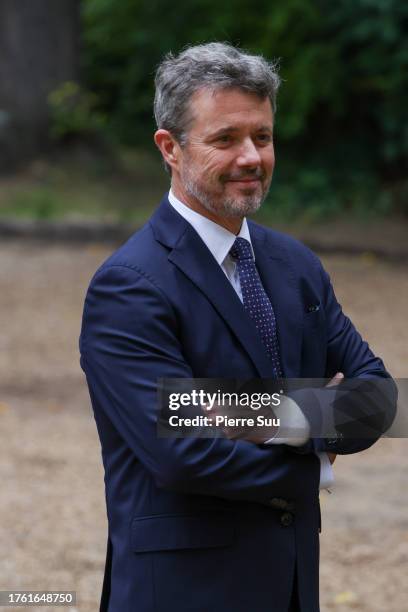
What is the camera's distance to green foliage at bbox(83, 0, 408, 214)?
13.0 metres

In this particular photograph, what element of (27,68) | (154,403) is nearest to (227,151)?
(154,403)

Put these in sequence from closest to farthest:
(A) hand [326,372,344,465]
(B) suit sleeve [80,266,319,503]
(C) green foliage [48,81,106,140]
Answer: (B) suit sleeve [80,266,319,503] → (A) hand [326,372,344,465] → (C) green foliage [48,81,106,140]

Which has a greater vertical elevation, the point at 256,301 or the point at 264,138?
the point at 264,138

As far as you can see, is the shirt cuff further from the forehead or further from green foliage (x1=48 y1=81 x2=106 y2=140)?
green foliage (x1=48 y1=81 x2=106 y2=140)

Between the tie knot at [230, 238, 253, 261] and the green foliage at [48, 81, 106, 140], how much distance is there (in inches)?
491

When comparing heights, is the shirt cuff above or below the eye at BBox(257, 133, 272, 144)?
below

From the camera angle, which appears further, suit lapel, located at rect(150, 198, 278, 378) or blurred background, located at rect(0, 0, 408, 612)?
blurred background, located at rect(0, 0, 408, 612)

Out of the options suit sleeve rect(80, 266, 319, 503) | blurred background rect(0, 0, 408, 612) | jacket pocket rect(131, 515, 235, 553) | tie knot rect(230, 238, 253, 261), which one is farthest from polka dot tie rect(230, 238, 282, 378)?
blurred background rect(0, 0, 408, 612)

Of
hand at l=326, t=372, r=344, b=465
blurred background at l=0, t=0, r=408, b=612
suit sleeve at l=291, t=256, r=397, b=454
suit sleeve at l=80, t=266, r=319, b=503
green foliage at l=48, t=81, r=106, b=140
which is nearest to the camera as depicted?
suit sleeve at l=80, t=266, r=319, b=503

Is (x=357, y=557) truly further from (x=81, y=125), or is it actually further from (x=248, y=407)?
(x=81, y=125)

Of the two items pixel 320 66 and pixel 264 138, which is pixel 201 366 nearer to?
pixel 264 138

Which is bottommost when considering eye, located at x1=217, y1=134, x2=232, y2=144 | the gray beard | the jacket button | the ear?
the jacket button

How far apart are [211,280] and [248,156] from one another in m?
0.28

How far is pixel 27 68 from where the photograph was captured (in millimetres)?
14852
